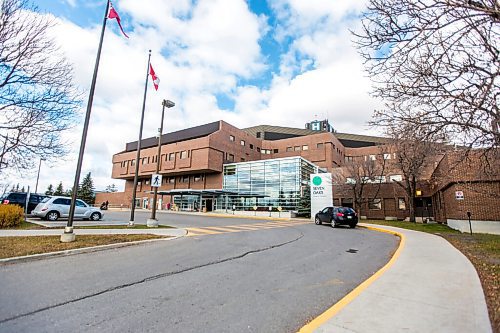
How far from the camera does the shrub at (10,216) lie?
13734 millimetres

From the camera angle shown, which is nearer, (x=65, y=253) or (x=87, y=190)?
(x=65, y=253)

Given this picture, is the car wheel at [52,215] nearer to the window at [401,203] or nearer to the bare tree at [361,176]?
the bare tree at [361,176]

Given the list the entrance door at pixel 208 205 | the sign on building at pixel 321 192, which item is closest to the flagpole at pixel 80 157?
the sign on building at pixel 321 192

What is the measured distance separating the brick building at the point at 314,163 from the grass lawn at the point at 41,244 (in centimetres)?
2019

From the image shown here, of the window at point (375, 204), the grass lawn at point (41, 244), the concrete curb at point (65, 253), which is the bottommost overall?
the concrete curb at point (65, 253)

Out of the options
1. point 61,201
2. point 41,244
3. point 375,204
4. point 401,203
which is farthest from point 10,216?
point 401,203

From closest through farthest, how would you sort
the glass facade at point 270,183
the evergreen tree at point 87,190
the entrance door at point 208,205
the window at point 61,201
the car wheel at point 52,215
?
the car wheel at point 52,215 < the window at point 61,201 < the glass facade at point 270,183 < the entrance door at point 208,205 < the evergreen tree at point 87,190

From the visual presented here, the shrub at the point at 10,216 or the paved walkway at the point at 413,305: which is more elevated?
the shrub at the point at 10,216

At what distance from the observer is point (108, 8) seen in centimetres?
1104

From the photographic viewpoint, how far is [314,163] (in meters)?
52.8

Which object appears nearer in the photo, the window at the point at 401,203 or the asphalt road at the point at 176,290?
the asphalt road at the point at 176,290

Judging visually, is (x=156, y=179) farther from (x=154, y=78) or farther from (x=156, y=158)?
(x=156, y=158)

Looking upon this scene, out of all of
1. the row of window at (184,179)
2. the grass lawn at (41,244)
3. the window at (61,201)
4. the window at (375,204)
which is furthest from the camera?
the row of window at (184,179)

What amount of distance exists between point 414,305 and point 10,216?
1773cm
